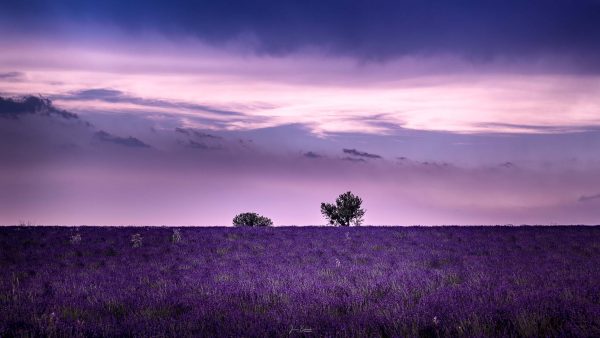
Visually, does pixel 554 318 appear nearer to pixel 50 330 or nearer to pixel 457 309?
pixel 457 309

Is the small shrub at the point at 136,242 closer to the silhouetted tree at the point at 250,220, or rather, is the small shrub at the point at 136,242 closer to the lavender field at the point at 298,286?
the lavender field at the point at 298,286

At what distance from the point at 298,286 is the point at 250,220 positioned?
3301 centimetres

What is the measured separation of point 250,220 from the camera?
41594 millimetres

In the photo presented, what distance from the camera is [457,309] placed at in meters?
6.27

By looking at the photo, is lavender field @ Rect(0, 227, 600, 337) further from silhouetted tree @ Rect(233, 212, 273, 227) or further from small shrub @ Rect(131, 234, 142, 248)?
silhouetted tree @ Rect(233, 212, 273, 227)

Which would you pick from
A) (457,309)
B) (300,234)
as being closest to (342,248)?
(300,234)

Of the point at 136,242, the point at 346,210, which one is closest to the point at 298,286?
the point at 136,242

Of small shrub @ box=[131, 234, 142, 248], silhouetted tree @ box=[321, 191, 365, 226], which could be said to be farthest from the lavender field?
silhouetted tree @ box=[321, 191, 365, 226]

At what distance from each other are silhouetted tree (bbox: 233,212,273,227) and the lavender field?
21.9 meters

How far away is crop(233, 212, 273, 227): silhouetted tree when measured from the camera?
4147 cm

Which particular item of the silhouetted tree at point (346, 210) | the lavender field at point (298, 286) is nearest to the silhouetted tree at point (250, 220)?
the silhouetted tree at point (346, 210)

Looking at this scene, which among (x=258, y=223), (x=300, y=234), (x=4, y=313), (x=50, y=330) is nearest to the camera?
(x=50, y=330)

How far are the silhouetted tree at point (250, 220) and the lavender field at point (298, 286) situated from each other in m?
21.9

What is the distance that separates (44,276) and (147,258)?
3531 mm
